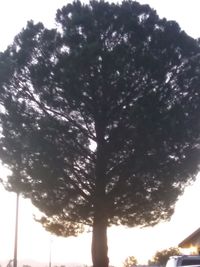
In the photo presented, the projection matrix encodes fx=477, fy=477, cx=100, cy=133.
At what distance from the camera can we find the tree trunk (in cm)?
2345

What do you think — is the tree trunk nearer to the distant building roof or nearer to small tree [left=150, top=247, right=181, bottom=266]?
the distant building roof

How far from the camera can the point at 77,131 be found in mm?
24031

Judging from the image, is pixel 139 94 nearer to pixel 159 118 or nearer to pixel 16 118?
pixel 159 118

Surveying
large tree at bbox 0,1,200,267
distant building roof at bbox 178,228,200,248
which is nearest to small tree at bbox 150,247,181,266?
distant building roof at bbox 178,228,200,248

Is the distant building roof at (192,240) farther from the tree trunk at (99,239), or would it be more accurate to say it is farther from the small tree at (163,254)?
the small tree at (163,254)

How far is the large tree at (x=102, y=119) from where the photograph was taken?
22.7 m

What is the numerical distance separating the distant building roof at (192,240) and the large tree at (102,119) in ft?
23.3

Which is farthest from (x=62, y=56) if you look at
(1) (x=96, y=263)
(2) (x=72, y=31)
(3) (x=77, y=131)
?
(1) (x=96, y=263)

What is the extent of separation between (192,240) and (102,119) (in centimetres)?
1256

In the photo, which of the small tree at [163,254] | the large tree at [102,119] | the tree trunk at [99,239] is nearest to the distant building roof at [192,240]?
the large tree at [102,119]

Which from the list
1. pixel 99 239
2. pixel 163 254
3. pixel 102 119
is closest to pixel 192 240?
pixel 99 239

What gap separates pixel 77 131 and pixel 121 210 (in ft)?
15.0

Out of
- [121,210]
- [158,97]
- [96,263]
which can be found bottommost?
[96,263]

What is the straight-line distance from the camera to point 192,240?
3173 centimetres
